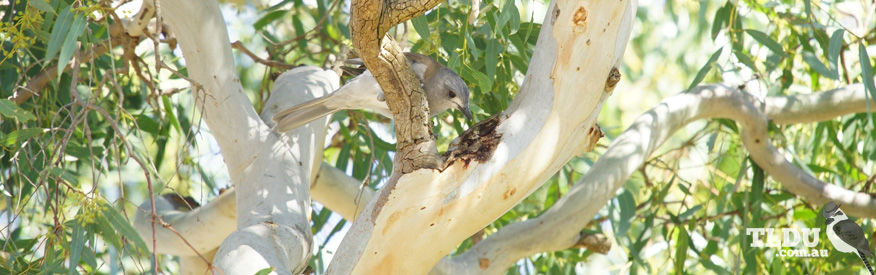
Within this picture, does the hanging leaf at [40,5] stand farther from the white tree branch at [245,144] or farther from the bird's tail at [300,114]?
the bird's tail at [300,114]

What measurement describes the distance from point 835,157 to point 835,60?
1.07 meters

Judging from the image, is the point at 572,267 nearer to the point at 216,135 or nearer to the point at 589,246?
the point at 589,246

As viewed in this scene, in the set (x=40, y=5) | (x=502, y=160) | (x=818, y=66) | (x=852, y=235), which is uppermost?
(x=818, y=66)

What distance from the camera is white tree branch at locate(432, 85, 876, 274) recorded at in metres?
2.49

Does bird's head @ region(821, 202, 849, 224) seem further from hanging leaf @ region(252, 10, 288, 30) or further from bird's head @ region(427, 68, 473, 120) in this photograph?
hanging leaf @ region(252, 10, 288, 30)

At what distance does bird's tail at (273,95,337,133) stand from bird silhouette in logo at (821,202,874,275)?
1.56 m

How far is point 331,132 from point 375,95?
3.50 ft

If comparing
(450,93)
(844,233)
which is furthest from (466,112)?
(844,233)

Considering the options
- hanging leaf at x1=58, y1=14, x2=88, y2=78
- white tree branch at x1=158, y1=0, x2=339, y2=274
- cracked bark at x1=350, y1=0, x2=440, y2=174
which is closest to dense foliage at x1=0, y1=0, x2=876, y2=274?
hanging leaf at x1=58, y1=14, x2=88, y2=78

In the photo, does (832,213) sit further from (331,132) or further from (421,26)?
(331,132)

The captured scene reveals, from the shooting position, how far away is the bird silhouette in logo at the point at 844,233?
99.8 inches

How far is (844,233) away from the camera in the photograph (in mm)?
2561

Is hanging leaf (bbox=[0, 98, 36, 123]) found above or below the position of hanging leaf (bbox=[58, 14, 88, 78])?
below

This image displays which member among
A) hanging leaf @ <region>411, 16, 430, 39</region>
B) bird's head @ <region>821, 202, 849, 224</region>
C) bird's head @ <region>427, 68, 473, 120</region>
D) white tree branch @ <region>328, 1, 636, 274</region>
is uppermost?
hanging leaf @ <region>411, 16, 430, 39</region>
